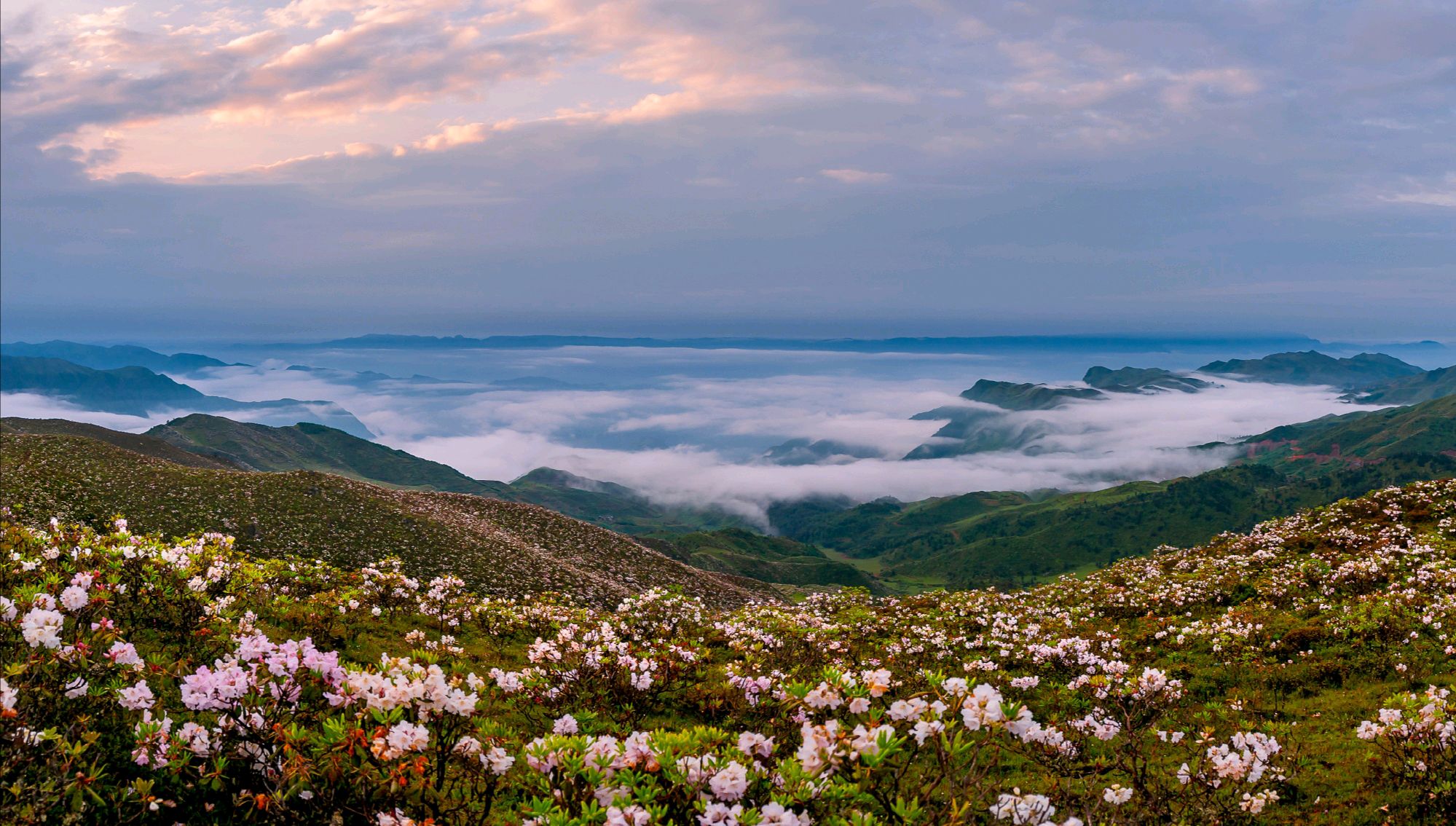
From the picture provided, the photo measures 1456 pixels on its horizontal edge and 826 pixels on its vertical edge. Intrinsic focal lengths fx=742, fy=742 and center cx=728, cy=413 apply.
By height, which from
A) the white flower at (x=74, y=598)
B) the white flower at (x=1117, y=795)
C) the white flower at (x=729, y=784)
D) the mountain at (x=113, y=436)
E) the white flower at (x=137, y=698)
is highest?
the white flower at (x=74, y=598)

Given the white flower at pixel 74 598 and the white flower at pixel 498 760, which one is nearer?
the white flower at pixel 498 760

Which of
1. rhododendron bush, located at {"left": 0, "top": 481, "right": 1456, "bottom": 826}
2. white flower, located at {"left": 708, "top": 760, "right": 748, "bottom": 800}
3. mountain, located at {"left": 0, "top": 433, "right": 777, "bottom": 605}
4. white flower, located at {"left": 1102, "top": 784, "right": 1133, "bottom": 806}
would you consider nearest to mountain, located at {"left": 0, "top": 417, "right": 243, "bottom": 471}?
mountain, located at {"left": 0, "top": 433, "right": 777, "bottom": 605}

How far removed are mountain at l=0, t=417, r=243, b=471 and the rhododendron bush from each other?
135 meters

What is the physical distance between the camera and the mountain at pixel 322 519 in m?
48.9

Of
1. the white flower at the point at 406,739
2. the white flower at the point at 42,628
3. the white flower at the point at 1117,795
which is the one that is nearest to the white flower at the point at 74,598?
the white flower at the point at 42,628

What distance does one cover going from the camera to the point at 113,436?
5595 inches

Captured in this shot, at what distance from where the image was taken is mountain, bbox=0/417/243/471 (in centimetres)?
13125

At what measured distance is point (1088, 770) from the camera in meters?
14.1

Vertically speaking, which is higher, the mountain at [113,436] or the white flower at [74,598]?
the white flower at [74,598]

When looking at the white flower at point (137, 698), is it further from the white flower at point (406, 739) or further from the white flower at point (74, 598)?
the white flower at point (406, 739)

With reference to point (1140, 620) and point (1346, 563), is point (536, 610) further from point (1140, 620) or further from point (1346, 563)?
point (1346, 563)

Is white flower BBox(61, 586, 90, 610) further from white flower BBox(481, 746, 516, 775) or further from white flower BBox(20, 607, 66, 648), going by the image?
white flower BBox(481, 746, 516, 775)

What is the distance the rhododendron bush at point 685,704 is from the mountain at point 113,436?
13484 cm

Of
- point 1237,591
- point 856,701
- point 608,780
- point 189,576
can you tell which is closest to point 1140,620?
point 1237,591
